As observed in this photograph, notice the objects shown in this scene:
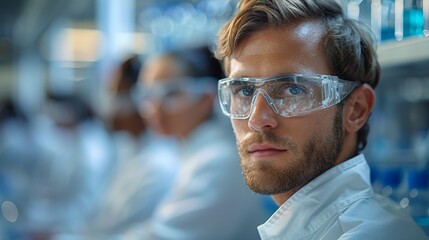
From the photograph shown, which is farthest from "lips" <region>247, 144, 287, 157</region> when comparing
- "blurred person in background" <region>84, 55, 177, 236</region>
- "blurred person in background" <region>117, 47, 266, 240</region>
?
"blurred person in background" <region>84, 55, 177, 236</region>

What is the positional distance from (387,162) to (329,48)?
121 centimetres

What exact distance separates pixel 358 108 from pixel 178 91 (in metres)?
1.29

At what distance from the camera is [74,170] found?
14.3 ft

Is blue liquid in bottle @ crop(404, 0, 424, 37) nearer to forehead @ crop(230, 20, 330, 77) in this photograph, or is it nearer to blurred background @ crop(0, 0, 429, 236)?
blurred background @ crop(0, 0, 429, 236)

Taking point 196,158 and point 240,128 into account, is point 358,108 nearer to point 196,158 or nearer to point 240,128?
point 240,128

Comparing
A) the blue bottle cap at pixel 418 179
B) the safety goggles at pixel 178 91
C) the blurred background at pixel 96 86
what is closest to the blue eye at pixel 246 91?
the blurred background at pixel 96 86

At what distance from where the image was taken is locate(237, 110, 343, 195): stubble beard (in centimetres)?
132

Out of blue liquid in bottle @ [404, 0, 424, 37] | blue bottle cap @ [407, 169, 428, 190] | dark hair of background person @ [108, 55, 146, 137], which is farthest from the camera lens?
dark hair of background person @ [108, 55, 146, 137]

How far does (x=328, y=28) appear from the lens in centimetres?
137

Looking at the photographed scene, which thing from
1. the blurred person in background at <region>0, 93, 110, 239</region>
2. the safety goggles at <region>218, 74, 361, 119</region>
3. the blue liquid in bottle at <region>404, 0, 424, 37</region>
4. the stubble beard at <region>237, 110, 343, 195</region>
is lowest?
the blurred person in background at <region>0, 93, 110, 239</region>

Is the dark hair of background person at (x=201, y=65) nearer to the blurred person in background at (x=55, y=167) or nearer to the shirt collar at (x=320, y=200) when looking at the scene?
the shirt collar at (x=320, y=200)

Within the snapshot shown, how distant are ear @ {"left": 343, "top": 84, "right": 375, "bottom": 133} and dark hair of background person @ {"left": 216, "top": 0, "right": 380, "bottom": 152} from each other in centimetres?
3

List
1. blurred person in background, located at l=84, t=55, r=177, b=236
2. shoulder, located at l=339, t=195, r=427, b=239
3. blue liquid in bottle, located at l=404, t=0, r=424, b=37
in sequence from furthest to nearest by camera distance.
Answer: blurred person in background, located at l=84, t=55, r=177, b=236 → blue liquid in bottle, located at l=404, t=0, r=424, b=37 → shoulder, located at l=339, t=195, r=427, b=239

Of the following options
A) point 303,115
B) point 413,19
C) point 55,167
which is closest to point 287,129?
point 303,115
